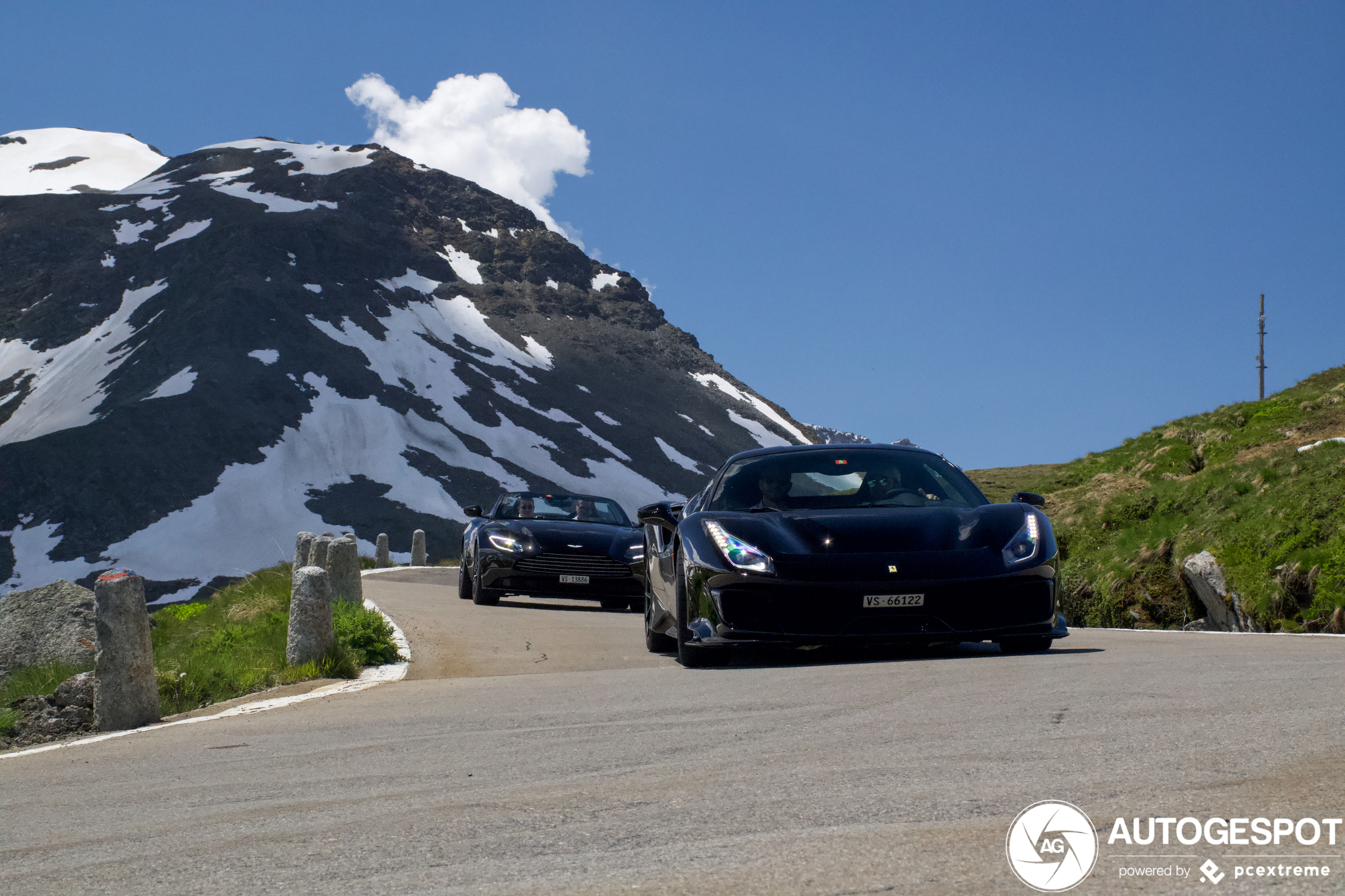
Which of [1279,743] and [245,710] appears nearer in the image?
[1279,743]

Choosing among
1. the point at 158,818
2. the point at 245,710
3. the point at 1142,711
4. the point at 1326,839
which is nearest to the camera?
the point at 1326,839

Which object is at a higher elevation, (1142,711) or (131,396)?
(131,396)

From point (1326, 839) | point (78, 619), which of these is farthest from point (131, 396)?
point (1326, 839)

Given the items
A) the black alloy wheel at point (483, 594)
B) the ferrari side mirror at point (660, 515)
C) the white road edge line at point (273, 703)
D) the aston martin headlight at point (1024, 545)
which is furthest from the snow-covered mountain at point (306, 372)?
the aston martin headlight at point (1024, 545)

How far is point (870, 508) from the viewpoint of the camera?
23.4 feet

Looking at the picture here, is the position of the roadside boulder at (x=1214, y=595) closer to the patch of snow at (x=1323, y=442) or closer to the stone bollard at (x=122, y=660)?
the patch of snow at (x=1323, y=442)

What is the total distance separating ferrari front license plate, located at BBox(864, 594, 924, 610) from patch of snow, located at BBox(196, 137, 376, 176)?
13113 cm

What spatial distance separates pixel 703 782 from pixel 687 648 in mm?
3569

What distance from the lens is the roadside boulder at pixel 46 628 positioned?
11109 mm

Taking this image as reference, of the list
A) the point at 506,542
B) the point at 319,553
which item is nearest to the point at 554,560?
the point at 506,542

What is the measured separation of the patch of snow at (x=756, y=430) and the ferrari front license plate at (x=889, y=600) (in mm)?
101087

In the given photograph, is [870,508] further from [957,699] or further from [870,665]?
[957,699]

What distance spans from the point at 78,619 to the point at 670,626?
7138 millimetres

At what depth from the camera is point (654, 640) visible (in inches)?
340
